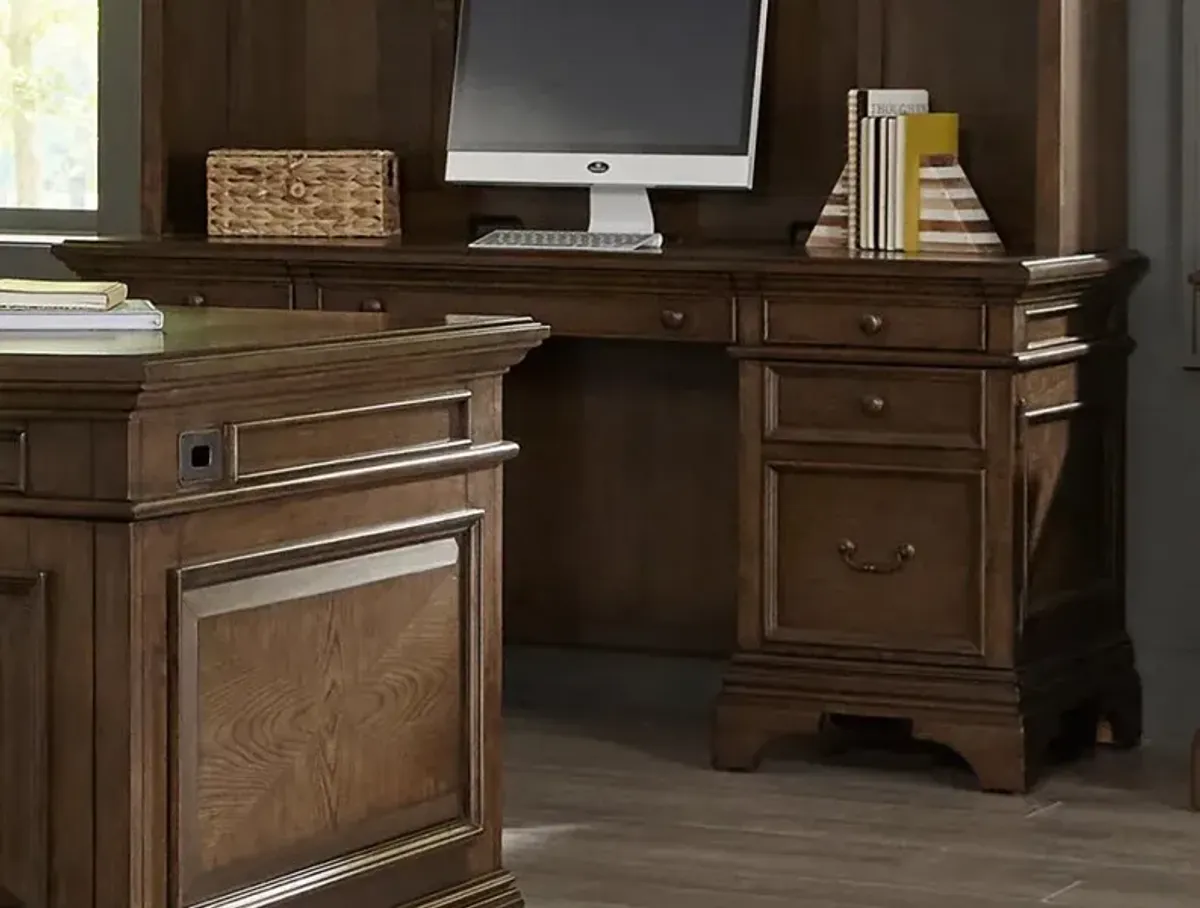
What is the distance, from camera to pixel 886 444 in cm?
409

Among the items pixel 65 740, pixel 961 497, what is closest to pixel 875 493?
pixel 961 497

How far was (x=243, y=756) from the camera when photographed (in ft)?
8.75

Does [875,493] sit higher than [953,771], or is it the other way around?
[875,493]

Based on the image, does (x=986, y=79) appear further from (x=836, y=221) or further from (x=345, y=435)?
(x=345, y=435)

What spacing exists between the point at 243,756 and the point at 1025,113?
2.29m

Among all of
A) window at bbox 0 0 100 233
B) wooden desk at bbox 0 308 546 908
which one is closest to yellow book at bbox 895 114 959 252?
wooden desk at bbox 0 308 546 908

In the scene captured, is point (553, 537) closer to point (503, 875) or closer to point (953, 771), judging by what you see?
point (953, 771)

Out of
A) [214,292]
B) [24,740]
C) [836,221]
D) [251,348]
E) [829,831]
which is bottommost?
[829,831]

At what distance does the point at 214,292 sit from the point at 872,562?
1.30 metres

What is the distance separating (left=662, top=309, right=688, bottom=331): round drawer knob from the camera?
420cm

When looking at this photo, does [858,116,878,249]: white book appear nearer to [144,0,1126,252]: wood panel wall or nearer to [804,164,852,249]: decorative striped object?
[804,164,852,249]: decorative striped object

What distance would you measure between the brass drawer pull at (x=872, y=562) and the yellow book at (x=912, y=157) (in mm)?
519

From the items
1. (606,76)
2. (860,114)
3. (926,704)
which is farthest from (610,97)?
(926,704)

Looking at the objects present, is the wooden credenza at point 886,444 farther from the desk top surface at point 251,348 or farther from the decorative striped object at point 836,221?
the desk top surface at point 251,348
